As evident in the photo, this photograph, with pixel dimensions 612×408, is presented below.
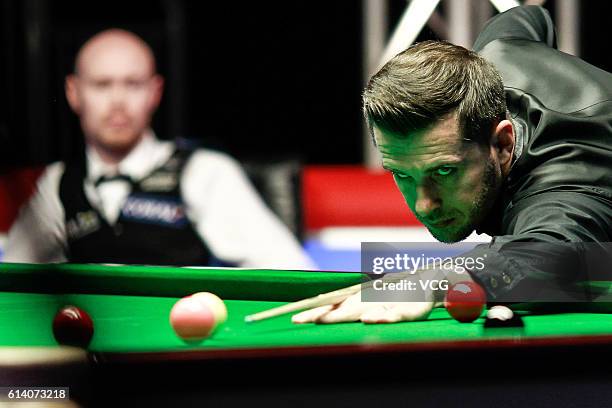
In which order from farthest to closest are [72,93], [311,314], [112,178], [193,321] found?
1. [72,93]
2. [112,178]
3. [311,314]
4. [193,321]

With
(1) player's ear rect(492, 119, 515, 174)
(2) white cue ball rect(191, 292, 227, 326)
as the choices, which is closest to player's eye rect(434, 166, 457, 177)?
(1) player's ear rect(492, 119, 515, 174)

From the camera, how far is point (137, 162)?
210 inches

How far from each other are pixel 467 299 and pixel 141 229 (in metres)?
3.27

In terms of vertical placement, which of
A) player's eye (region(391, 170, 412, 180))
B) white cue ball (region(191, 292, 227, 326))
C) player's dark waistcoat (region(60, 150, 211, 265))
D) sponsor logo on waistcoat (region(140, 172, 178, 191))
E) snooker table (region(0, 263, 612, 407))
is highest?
player's eye (region(391, 170, 412, 180))

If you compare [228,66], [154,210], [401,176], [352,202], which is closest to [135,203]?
[154,210]

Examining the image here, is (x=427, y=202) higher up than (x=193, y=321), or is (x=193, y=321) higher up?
(x=427, y=202)

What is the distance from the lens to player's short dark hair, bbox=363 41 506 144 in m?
2.23

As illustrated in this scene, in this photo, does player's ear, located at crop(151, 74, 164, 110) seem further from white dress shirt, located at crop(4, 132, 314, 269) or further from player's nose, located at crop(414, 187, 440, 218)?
player's nose, located at crop(414, 187, 440, 218)

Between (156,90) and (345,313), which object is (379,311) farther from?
(156,90)

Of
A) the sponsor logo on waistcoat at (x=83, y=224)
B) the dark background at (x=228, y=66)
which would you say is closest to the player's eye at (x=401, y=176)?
the sponsor logo on waistcoat at (x=83, y=224)

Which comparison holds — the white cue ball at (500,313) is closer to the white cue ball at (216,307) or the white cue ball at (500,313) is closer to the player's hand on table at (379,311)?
the player's hand on table at (379,311)

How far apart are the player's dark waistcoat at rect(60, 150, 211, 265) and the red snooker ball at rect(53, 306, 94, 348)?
9.40 feet

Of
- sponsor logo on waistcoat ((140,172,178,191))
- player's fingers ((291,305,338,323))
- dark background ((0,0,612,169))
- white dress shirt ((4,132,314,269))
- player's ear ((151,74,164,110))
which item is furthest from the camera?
dark background ((0,0,612,169))

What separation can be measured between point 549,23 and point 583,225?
3.55 ft
